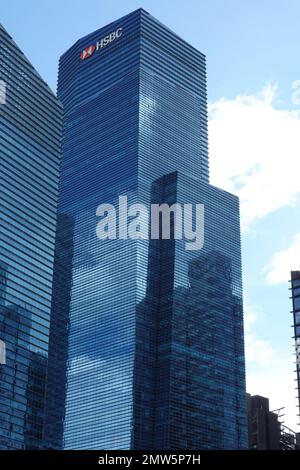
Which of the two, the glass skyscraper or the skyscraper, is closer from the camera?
the skyscraper

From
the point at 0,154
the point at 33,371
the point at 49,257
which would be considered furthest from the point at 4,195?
the point at 33,371

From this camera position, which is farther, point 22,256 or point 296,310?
point 22,256

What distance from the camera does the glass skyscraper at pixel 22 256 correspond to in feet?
552

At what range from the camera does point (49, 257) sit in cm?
19300

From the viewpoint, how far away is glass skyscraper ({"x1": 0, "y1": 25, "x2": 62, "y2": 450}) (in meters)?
168

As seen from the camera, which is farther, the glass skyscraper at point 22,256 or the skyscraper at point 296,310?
the glass skyscraper at point 22,256

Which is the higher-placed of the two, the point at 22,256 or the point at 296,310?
the point at 22,256

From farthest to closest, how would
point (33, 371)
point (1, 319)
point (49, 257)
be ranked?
point (49, 257), point (33, 371), point (1, 319)

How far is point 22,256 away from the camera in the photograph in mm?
180625
